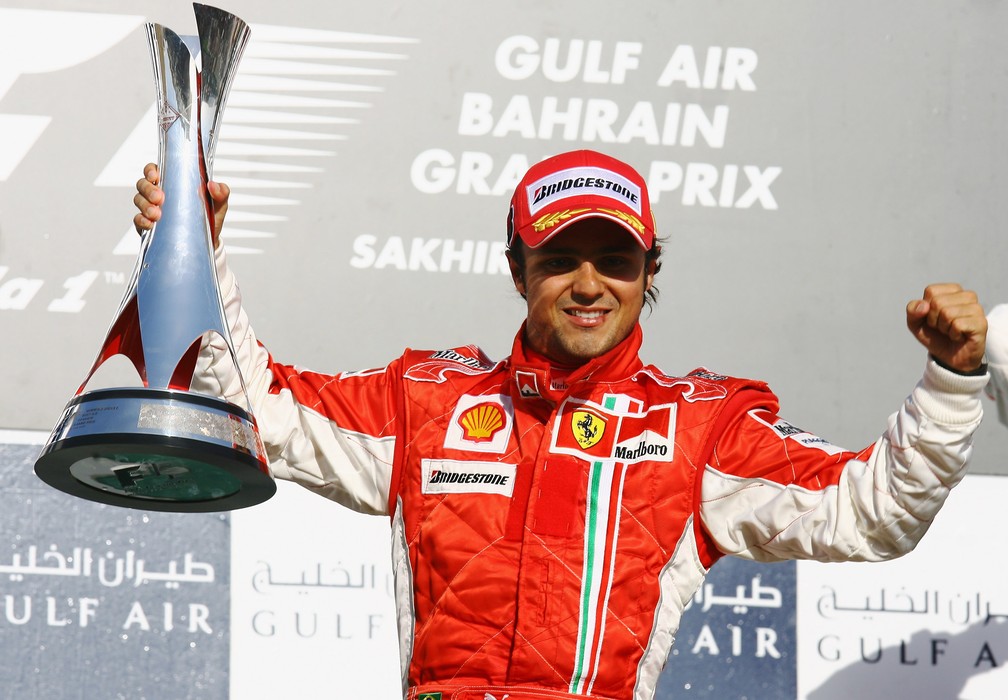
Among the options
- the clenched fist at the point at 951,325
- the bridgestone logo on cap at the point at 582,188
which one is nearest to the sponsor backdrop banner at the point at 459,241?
the bridgestone logo on cap at the point at 582,188

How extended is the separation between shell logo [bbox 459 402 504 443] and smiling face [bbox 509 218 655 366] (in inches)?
3.8

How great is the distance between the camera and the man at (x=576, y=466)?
1517 millimetres

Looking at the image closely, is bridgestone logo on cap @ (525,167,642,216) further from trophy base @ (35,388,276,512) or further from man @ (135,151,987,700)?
trophy base @ (35,388,276,512)

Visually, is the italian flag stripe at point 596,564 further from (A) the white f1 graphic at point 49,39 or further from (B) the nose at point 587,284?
(A) the white f1 graphic at point 49,39

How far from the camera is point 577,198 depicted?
165cm

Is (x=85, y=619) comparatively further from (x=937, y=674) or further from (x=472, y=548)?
(x=937, y=674)

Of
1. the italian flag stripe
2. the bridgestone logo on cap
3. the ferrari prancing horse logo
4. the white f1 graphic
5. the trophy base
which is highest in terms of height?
the white f1 graphic

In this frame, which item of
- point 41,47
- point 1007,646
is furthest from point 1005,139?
point 41,47

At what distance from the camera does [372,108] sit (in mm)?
2580

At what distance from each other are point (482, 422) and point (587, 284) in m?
0.22

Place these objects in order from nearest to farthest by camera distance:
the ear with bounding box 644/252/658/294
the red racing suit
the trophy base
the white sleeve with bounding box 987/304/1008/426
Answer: the trophy base → the red racing suit → the ear with bounding box 644/252/658/294 → the white sleeve with bounding box 987/304/1008/426

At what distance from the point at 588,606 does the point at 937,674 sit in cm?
121

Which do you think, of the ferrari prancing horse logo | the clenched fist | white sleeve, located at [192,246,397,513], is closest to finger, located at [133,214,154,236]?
white sleeve, located at [192,246,397,513]

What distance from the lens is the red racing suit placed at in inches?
59.7
